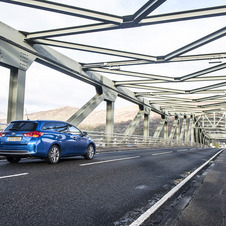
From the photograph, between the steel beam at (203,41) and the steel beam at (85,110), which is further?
the steel beam at (85,110)

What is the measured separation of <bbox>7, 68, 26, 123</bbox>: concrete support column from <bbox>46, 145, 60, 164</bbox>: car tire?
3305 millimetres

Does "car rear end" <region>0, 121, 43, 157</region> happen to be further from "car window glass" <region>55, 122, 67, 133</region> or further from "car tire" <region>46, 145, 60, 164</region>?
"car window glass" <region>55, 122, 67, 133</region>

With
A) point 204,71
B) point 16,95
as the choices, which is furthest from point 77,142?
point 204,71

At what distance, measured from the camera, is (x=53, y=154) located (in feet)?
30.0

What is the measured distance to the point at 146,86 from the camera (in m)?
23.2

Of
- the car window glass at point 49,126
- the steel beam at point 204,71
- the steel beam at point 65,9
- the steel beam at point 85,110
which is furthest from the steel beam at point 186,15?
the steel beam at point 85,110

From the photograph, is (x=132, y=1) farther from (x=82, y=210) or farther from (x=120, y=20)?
(x=82, y=210)

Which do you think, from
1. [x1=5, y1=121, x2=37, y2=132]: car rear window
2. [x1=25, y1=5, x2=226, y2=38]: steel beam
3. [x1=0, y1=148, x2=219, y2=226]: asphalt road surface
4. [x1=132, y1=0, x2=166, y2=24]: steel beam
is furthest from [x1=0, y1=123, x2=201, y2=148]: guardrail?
[x1=132, y1=0, x2=166, y2=24]: steel beam

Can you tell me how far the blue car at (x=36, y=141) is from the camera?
8477mm

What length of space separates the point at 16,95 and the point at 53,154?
13.3 ft

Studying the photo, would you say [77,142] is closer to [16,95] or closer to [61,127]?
[61,127]

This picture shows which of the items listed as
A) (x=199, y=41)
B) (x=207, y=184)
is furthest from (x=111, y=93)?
(x=207, y=184)

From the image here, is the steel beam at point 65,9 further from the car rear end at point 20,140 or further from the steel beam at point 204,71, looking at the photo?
the steel beam at point 204,71

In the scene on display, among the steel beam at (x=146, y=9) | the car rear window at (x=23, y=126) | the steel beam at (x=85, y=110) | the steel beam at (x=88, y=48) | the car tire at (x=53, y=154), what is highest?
the steel beam at (x=146, y=9)
